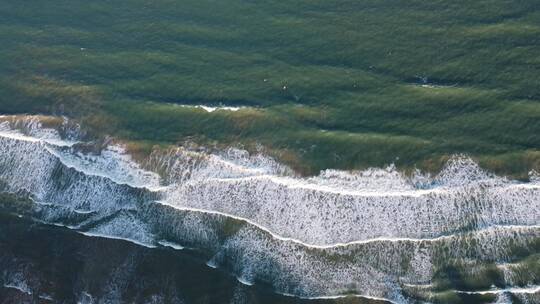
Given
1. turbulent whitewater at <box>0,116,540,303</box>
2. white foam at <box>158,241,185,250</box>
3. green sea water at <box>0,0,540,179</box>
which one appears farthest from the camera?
green sea water at <box>0,0,540,179</box>

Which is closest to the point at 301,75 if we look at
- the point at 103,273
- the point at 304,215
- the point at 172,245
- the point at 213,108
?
the point at 213,108

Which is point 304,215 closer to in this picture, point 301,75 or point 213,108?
point 213,108

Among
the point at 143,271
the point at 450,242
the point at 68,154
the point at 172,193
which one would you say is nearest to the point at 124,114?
the point at 68,154

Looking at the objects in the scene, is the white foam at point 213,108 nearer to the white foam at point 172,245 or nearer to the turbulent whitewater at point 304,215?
the turbulent whitewater at point 304,215

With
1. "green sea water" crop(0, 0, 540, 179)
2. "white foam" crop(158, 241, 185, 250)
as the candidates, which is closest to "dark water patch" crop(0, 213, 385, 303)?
"white foam" crop(158, 241, 185, 250)

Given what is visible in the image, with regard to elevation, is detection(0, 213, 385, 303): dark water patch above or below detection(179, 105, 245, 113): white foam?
below

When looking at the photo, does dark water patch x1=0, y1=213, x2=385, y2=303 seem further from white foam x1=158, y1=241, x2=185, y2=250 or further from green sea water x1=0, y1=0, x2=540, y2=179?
green sea water x1=0, y1=0, x2=540, y2=179

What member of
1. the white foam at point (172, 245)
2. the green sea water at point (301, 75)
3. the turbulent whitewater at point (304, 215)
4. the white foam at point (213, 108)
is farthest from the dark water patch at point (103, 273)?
the white foam at point (213, 108)

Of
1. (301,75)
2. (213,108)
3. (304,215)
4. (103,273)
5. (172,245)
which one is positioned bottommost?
(103,273)

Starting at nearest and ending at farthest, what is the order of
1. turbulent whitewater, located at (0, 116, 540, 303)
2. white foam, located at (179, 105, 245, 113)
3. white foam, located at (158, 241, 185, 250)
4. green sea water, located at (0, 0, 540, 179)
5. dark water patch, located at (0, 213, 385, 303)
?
turbulent whitewater, located at (0, 116, 540, 303)
dark water patch, located at (0, 213, 385, 303)
white foam, located at (158, 241, 185, 250)
green sea water, located at (0, 0, 540, 179)
white foam, located at (179, 105, 245, 113)
